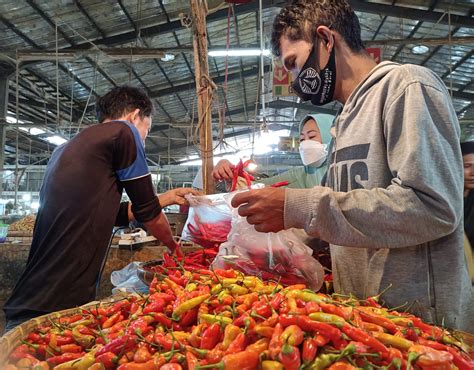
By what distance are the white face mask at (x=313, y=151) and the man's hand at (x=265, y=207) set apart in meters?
2.88

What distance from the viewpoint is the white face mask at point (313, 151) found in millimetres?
4273

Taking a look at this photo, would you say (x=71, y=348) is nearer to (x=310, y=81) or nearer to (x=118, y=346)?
(x=118, y=346)

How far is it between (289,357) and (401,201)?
2.16 feet

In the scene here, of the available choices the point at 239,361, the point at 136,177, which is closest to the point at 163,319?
the point at 239,361

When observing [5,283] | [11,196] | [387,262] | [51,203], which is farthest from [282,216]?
[11,196]

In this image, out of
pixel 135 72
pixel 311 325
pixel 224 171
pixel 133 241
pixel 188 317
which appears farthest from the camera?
pixel 135 72

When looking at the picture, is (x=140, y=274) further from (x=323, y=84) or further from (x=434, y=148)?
(x=434, y=148)

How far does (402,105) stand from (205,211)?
55.1 inches

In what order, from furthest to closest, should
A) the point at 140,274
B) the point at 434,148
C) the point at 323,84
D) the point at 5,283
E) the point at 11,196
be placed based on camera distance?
the point at 11,196
the point at 5,283
the point at 140,274
the point at 323,84
the point at 434,148

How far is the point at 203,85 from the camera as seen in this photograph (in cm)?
323

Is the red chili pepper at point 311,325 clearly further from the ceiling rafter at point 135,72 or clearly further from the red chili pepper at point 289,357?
the ceiling rafter at point 135,72

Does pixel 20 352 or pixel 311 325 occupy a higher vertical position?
pixel 311 325

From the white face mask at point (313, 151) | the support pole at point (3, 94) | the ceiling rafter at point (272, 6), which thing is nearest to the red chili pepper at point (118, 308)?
the white face mask at point (313, 151)

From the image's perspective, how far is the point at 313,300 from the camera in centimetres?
133
